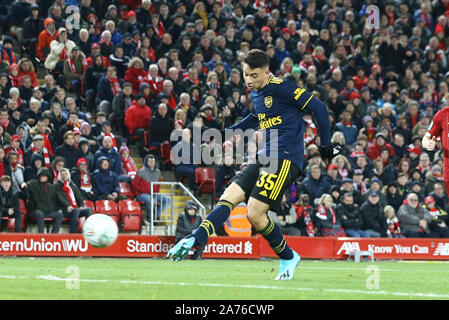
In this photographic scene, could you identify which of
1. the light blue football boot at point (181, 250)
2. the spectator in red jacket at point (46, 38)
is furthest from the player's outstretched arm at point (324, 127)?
the spectator in red jacket at point (46, 38)

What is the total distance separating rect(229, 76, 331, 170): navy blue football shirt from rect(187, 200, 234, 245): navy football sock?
0.81 m

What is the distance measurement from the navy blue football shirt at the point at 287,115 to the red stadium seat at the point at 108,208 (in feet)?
32.6

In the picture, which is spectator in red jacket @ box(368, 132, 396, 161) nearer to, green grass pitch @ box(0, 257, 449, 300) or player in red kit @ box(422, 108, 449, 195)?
player in red kit @ box(422, 108, 449, 195)

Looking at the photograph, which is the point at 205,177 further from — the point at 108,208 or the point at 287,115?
the point at 287,115

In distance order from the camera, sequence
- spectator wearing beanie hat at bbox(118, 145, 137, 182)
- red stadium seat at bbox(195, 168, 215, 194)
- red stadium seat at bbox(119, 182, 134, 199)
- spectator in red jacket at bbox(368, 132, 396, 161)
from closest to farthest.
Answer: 1. red stadium seat at bbox(119, 182, 134, 199)
2. spectator wearing beanie hat at bbox(118, 145, 137, 182)
3. red stadium seat at bbox(195, 168, 215, 194)
4. spectator in red jacket at bbox(368, 132, 396, 161)

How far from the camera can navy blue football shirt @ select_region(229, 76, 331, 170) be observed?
10.5 metres

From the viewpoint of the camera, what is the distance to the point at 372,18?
30406mm

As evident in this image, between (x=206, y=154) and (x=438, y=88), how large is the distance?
10679 millimetres

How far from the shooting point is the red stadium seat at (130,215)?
67.0ft

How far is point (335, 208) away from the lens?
72.4 feet

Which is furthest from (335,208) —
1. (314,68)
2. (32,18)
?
(32,18)

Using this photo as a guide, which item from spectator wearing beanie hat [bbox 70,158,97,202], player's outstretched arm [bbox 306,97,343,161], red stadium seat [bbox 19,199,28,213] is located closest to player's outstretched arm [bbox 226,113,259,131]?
player's outstretched arm [bbox 306,97,343,161]

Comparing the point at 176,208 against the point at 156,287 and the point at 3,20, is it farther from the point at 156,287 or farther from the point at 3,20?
the point at 156,287

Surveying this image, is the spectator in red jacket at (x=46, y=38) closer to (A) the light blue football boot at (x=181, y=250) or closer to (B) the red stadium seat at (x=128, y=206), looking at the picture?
(B) the red stadium seat at (x=128, y=206)
